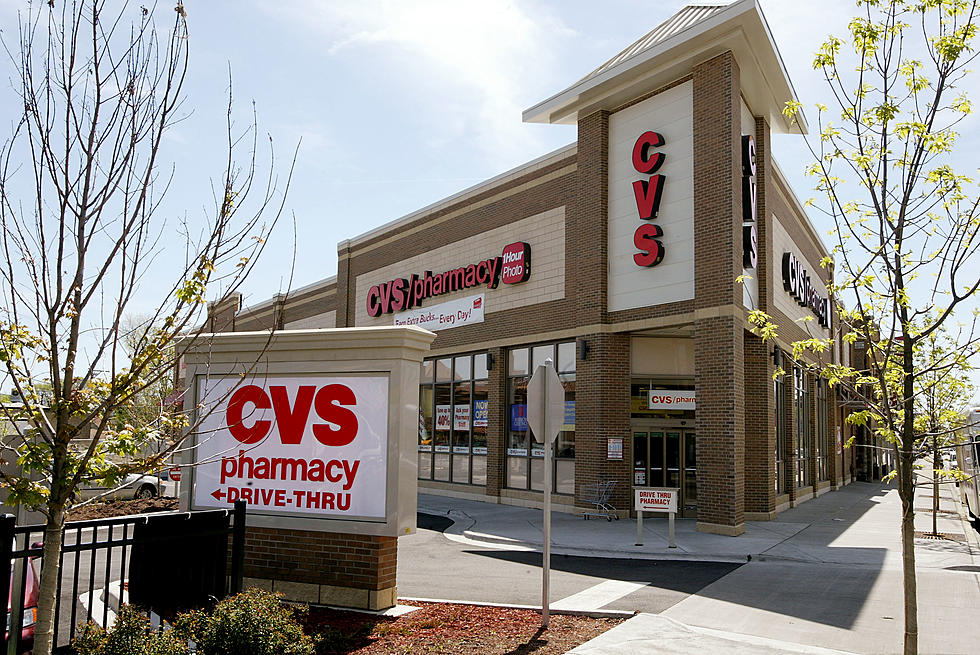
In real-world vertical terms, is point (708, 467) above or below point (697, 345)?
below

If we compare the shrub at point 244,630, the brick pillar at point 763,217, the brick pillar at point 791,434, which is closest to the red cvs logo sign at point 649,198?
the brick pillar at point 763,217

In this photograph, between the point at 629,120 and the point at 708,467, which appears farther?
the point at 629,120

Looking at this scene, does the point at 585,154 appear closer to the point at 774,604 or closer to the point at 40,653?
→ the point at 774,604

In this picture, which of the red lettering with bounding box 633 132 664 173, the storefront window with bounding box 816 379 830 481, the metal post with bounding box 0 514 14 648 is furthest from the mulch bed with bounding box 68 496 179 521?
the storefront window with bounding box 816 379 830 481

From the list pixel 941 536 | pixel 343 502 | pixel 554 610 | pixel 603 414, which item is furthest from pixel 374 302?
pixel 554 610

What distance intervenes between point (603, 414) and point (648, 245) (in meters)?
4.50

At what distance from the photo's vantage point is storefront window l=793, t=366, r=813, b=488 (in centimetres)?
2498

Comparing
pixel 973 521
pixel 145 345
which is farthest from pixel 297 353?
pixel 973 521

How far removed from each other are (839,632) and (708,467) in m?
8.42

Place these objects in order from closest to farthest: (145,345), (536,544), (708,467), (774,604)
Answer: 1. (145,345)
2. (774,604)
3. (536,544)
4. (708,467)

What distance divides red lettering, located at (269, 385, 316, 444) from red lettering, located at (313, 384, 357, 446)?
14 cm

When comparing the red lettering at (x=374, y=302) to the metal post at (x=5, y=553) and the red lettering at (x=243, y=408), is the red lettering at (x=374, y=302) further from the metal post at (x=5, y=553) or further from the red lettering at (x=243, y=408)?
the metal post at (x=5, y=553)

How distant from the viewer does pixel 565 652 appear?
23.4 feet

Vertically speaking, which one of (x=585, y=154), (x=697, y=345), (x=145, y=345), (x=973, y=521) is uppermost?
(x=585, y=154)
